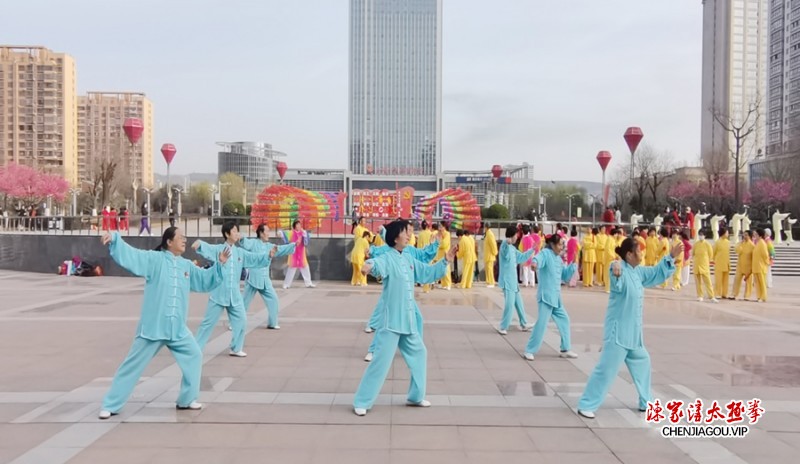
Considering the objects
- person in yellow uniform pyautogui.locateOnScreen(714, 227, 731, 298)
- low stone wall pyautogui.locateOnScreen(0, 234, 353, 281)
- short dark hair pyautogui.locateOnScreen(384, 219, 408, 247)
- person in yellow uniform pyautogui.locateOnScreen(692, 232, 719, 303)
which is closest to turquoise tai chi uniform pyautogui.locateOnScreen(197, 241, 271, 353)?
short dark hair pyautogui.locateOnScreen(384, 219, 408, 247)

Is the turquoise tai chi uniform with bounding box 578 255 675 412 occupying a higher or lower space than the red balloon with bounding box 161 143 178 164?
lower

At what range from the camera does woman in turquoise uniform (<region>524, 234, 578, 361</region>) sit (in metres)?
7.38

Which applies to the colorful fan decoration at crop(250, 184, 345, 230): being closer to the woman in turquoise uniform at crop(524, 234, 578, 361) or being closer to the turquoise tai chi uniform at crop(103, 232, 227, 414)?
the woman in turquoise uniform at crop(524, 234, 578, 361)

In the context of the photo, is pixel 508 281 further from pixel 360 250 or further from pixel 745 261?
pixel 745 261

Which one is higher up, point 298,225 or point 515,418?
point 298,225

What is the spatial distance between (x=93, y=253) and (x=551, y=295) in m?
15.7

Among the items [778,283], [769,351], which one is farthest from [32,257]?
[778,283]

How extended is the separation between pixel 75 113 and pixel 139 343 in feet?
277

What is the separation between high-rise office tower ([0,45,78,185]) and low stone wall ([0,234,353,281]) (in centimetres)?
5981

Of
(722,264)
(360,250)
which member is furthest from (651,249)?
(360,250)

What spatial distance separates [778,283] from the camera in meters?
18.1

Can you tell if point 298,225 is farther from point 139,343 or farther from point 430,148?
point 430,148

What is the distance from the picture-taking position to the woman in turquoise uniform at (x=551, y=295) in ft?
24.2

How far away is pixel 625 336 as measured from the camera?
199 inches
